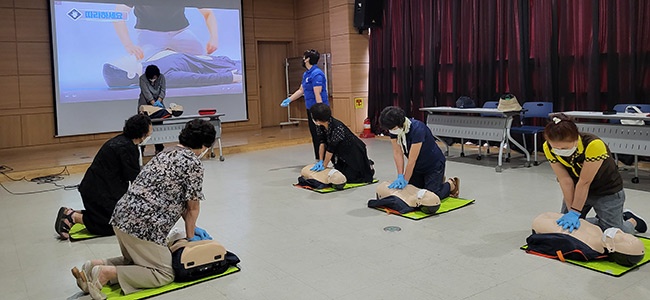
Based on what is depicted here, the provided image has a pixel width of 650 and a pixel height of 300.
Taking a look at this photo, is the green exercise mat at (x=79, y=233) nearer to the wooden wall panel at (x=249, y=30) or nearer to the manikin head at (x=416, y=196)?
the manikin head at (x=416, y=196)

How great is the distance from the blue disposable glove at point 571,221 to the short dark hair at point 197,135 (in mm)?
1931

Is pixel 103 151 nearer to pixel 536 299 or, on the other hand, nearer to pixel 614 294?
pixel 536 299

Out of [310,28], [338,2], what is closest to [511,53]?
[338,2]

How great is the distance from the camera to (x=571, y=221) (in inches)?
117

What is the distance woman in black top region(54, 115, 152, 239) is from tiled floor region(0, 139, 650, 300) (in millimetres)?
146

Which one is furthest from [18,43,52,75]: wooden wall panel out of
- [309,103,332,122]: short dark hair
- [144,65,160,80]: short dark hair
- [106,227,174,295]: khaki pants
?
[106,227,174,295]: khaki pants

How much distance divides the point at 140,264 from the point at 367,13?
6818 millimetres

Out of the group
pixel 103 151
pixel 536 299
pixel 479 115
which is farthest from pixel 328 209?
pixel 479 115

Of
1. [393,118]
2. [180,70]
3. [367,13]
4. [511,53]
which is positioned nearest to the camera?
[393,118]

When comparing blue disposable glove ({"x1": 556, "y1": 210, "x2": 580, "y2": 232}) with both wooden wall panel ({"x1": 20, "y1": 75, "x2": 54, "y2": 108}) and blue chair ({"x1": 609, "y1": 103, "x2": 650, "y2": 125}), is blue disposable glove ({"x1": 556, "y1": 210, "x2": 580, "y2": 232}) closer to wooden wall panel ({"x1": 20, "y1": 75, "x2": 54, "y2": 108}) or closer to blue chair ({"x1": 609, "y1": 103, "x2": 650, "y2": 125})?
blue chair ({"x1": 609, "y1": 103, "x2": 650, "y2": 125})

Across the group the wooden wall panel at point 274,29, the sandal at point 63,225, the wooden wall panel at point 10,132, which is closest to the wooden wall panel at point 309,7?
the wooden wall panel at point 274,29

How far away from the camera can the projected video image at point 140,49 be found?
27.5 feet

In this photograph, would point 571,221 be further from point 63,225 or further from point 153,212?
point 63,225

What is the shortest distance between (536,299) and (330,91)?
7626 mm
